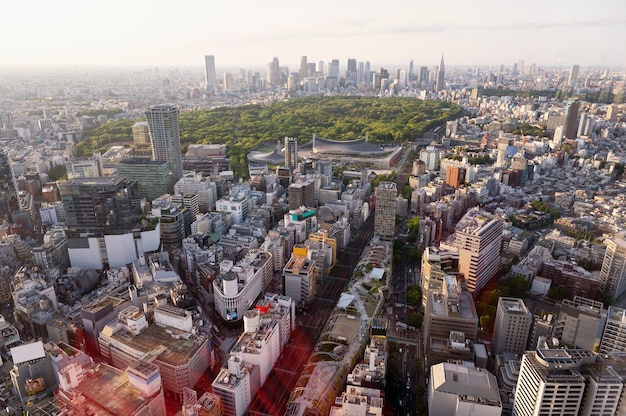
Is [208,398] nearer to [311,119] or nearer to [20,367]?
[20,367]

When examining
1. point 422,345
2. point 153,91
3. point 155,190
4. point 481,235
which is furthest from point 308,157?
point 153,91

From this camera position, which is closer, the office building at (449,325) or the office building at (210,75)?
the office building at (449,325)

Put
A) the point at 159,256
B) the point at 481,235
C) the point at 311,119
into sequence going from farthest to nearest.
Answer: the point at 311,119 < the point at 159,256 < the point at 481,235

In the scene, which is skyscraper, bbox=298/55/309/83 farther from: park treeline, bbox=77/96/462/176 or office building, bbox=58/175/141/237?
office building, bbox=58/175/141/237

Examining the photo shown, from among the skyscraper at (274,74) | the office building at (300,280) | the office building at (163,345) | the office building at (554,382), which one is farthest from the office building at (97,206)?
the skyscraper at (274,74)

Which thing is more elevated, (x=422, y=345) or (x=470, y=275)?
(x=470, y=275)

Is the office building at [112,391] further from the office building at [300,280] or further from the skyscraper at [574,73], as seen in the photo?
the skyscraper at [574,73]
